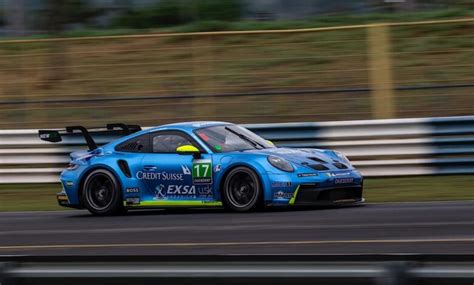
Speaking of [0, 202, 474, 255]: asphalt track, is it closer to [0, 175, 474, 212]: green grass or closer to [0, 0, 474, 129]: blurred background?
[0, 175, 474, 212]: green grass

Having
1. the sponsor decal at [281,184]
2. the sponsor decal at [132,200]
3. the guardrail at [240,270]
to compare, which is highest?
the guardrail at [240,270]

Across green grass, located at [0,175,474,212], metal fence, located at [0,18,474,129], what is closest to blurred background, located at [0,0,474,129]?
metal fence, located at [0,18,474,129]

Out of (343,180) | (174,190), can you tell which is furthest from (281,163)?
(174,190)

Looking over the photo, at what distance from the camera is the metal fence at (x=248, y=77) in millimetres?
16219

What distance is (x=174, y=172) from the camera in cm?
1248

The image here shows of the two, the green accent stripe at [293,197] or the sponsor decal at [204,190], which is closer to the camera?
the green accent stripe at [293,197]

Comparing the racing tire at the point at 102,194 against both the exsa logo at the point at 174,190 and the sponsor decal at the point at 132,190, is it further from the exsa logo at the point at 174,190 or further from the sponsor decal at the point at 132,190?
the exsa logo at the point at 174,190

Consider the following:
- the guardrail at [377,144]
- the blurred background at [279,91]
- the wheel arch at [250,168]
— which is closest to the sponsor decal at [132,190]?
the wheel arch at [250,168]

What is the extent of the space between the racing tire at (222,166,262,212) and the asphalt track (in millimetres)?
191

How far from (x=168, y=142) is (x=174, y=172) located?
50 centimetres

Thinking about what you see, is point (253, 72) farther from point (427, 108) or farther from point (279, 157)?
point (279, 157)

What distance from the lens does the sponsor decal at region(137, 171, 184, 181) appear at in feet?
40.9

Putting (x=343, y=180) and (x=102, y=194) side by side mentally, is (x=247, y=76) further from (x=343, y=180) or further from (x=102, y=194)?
(x=343, y=180)

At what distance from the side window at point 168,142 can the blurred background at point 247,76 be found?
3.82 m
